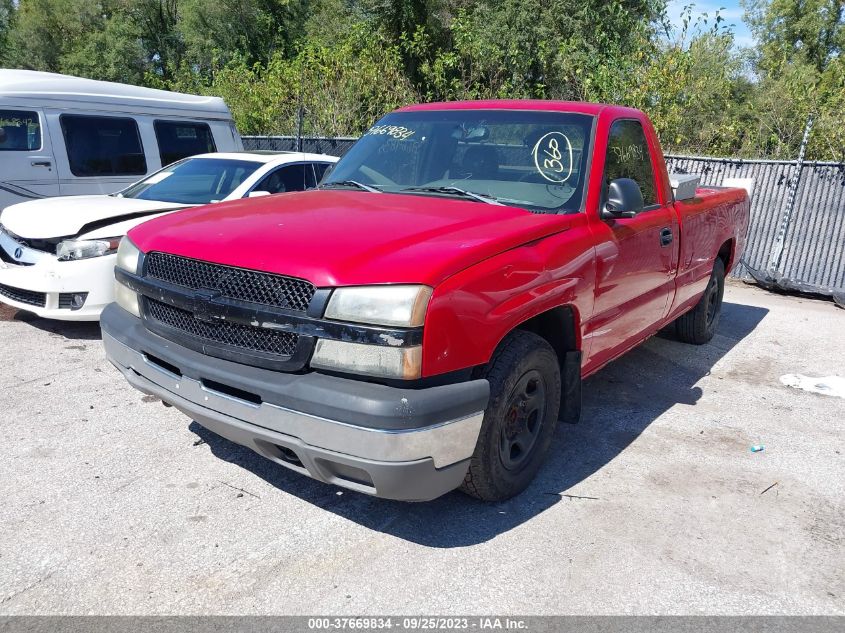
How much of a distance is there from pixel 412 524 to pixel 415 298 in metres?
1.25

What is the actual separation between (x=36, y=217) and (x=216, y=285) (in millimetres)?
3723

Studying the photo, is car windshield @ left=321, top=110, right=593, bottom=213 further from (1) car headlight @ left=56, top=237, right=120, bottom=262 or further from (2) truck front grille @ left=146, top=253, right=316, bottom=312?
(1) car headlight @ left=56, top=237, right=120, bottom=262

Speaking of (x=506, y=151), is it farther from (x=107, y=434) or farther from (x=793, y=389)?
(x=793, y=389)

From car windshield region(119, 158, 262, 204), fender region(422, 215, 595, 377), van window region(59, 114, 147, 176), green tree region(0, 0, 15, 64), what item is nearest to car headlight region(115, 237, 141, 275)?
fender region(422, 215, 595, 377)

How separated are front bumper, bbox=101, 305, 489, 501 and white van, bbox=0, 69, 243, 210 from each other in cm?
635

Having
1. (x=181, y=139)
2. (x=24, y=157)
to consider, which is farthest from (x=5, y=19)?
(x=24, y=157)

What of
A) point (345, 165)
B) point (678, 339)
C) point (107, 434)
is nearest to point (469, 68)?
point (678, 339)

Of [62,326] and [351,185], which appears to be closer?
[351,185]

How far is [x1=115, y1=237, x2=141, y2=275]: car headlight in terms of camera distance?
3.53 metres

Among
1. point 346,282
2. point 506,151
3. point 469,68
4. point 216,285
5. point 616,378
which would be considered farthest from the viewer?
point 469,68

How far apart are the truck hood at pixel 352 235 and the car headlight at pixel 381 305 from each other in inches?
1.5

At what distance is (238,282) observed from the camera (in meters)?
2.95

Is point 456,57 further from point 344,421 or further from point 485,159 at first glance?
point 344,421

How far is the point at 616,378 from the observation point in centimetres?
560
